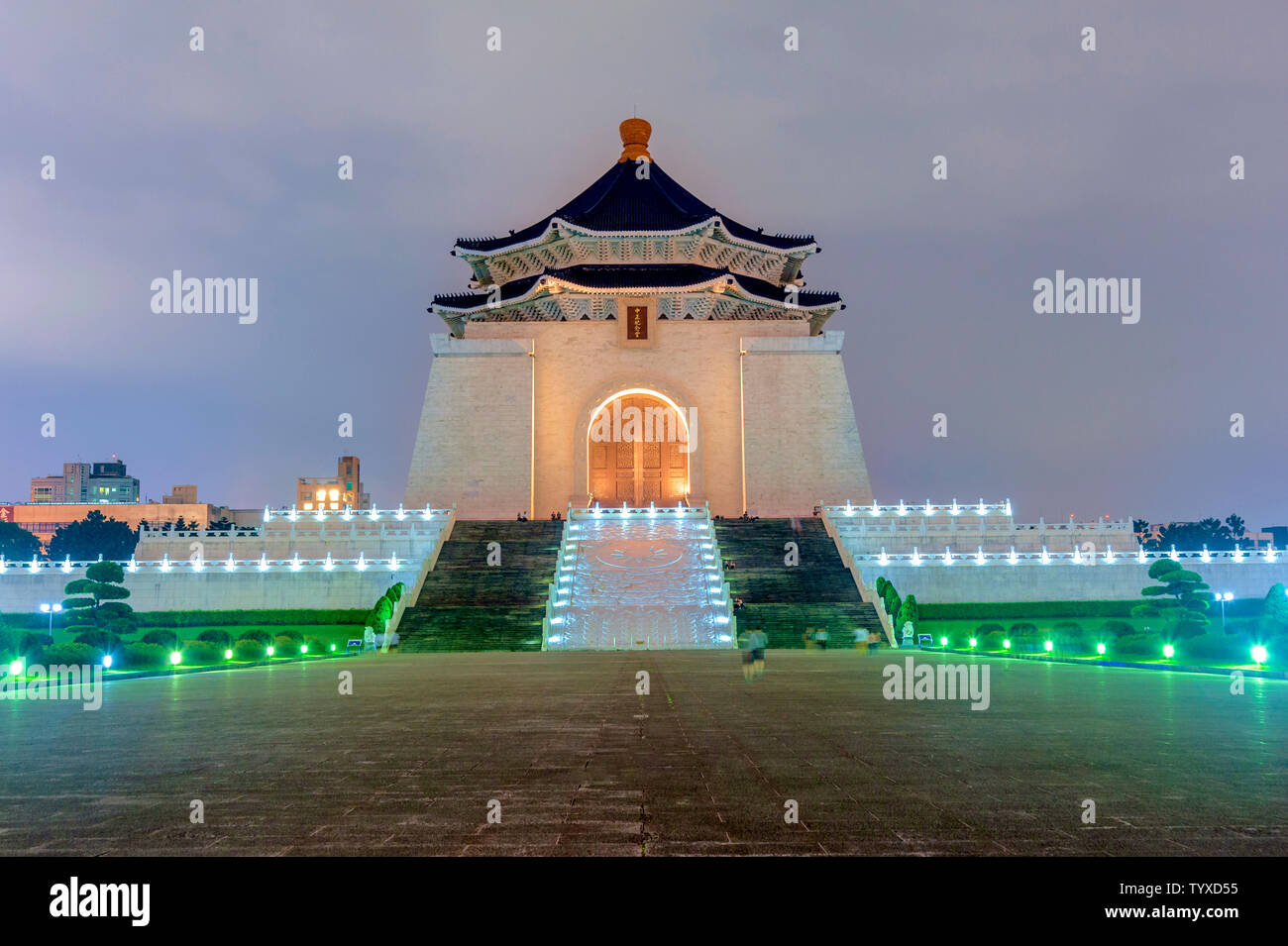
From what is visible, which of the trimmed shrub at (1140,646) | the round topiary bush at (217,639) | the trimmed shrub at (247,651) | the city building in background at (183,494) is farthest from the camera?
the city building in background at (183,494)

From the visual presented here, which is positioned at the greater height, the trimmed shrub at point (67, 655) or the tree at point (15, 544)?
the tree at point (15, 544)

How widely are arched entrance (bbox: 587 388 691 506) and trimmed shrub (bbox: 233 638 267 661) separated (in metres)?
20.8

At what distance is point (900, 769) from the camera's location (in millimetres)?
6016

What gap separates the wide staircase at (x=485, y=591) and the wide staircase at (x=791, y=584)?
4948 millimetres

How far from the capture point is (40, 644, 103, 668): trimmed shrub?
1583 centimetres

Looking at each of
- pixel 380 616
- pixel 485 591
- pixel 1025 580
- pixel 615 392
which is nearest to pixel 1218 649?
pixel 1025 580

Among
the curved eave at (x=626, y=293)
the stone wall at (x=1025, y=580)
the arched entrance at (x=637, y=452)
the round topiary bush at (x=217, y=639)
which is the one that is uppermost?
the curved eave at (x=626, y=293)

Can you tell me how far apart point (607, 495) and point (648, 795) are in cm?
3475

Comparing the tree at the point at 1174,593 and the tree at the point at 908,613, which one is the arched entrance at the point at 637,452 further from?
the tree at the point at 1174,593

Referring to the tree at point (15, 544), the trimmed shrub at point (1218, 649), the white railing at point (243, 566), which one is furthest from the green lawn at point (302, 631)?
the tree at point (15, 544)

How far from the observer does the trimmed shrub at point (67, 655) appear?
623 inches

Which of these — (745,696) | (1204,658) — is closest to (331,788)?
(745,696)

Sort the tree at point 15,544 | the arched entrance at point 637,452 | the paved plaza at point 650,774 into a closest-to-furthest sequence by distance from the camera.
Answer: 1. the paved plaza at point 650,774
2. the arched entrance at point 637,452
3. the tree at point 15,544
